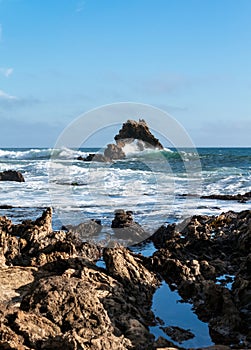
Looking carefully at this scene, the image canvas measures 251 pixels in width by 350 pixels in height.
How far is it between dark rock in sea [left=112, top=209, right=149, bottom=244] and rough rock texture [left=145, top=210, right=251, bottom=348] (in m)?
0.49

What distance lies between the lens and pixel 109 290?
6.50 m

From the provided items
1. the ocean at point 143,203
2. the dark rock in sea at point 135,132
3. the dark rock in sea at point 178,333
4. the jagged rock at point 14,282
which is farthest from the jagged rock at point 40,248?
the dark rock in sea at point 135,132

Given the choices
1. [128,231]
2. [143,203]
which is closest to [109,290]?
[128,231]

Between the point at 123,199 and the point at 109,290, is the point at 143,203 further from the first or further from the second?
the point at 109,290

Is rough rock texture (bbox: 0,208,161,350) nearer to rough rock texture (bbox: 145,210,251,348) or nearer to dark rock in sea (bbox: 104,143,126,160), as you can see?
rough rock texture (bbox: 145,210,251,348)

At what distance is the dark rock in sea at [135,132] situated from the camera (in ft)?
199

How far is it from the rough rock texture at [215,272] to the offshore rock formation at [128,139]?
44.1 metres

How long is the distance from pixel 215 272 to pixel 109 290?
2.91 metres

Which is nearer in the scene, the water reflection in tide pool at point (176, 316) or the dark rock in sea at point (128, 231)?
the water reflection in tide pool at point (176, 316)

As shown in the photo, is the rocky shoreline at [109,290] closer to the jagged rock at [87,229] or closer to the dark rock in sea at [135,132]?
the jagged rock at [87,229]

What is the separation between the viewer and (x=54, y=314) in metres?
5.28

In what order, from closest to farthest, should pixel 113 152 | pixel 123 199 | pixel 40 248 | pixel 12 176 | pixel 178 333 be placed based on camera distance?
pixel 178 333
pixel 40 248
pixel 123 199
pixel 12 176
pixel 113 152

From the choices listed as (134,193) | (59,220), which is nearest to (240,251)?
(59,220)

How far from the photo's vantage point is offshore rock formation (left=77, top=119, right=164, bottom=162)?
57.8m
